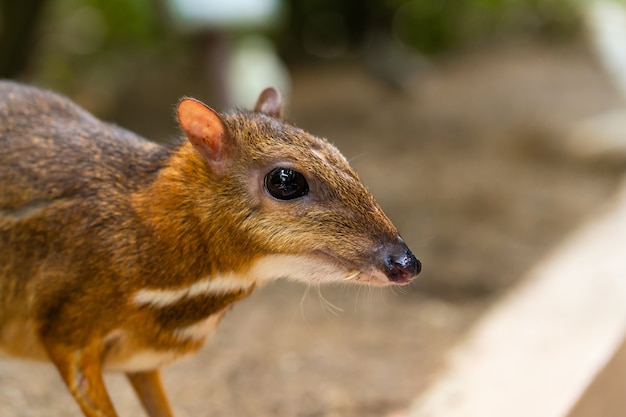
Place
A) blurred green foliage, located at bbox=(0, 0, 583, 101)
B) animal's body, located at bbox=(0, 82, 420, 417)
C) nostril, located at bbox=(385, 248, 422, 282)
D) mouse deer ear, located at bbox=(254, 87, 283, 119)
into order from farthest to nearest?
blurred green foliage, located at bbox=(0, 0, 583, 101) → mouse deer ear, located at bbox=(254, 87, 283, 119) → animal's body, located at bbox=(0, 82, 420, 417) → nostril, located at bbox=(385, 248, 422, 282)

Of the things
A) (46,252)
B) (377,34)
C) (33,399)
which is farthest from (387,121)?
(46,252)

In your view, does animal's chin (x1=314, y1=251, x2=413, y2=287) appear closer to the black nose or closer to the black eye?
the black nose

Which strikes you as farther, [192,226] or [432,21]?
[432,21]

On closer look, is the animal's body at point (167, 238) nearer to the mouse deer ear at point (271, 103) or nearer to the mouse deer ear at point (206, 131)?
the mouse deer ear at point (206, 131)

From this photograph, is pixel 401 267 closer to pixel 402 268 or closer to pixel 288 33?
pixel 402 268

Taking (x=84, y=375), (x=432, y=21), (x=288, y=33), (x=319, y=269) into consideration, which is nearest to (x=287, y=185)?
(x=319, y=269)

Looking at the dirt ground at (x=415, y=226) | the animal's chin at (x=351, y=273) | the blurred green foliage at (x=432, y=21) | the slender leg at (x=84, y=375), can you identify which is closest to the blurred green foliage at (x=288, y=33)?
the blurred green foliage at (x=432, y=21)

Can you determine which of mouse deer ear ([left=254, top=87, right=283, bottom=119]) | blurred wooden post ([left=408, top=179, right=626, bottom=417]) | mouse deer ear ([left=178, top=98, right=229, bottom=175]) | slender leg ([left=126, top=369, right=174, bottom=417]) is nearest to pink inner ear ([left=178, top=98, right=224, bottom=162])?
mouse deer ear ([left=178, top=98, right=229, bottom=175])
